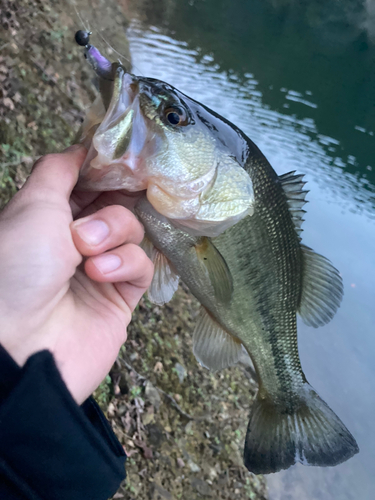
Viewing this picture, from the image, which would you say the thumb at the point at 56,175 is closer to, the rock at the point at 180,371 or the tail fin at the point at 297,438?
the tail fin at the point at 297,438

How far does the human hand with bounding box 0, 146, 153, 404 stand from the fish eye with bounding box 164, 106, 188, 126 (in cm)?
28

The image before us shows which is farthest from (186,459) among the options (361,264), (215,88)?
(215,88)

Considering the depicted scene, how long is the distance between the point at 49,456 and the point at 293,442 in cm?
134

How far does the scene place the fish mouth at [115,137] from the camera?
3.01ft

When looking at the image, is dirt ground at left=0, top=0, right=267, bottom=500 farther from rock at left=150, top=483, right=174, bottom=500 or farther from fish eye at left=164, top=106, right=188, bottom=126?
fish eye at left=164, top=106, right=188, bottom=126

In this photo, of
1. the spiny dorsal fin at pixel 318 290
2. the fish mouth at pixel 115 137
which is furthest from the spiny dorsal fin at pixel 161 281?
the spiny dorsal fin at pixel 318 290

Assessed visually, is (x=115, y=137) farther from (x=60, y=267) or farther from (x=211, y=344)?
(x=211, y=344)

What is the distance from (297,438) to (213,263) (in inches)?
41.4

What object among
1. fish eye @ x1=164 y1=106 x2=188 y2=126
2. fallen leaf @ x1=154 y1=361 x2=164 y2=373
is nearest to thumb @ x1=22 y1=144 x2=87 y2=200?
fish eye @ x1=164 y1=106 x2=188 y2=126

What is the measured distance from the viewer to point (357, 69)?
15.1 metres

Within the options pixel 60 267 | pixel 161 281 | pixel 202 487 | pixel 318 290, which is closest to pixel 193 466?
pixel 202 487

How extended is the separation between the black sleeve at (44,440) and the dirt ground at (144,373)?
5.68 feet

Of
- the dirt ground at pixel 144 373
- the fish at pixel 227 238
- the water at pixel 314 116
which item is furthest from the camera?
the water at pixel 314 116

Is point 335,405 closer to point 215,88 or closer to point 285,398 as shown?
point 285,398
